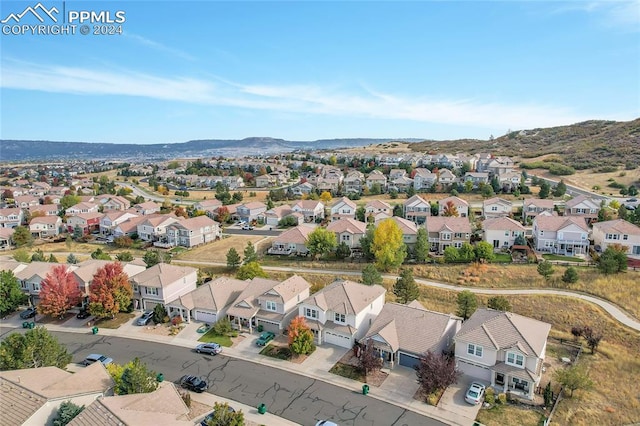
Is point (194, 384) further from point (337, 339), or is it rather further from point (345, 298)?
point (345, 298)

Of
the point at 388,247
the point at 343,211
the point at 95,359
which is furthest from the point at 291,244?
the point at 95,359

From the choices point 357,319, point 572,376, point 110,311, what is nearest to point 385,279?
point 357,319

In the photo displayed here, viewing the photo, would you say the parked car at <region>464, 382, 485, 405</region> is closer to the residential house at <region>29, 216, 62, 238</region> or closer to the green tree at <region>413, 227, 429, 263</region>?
the green tree at <region>413, 227, 429, 263</region>

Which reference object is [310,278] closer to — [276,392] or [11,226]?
[276,392]

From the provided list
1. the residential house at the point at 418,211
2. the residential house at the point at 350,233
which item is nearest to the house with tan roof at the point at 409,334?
the residential house at the point at 350,233

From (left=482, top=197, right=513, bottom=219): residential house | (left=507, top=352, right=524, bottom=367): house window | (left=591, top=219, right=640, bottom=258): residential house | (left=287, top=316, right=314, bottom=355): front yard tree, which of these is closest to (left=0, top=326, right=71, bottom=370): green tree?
(left=287, top=316, right=314, bottom=355): front yard tree

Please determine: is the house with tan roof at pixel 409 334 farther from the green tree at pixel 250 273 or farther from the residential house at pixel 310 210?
the residential house at pixel 310 210
